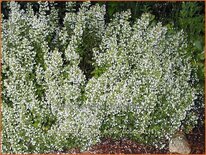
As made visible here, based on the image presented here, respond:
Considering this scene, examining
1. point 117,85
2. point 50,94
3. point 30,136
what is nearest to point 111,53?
point 117,85

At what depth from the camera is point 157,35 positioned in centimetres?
518

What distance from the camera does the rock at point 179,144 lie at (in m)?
5.18

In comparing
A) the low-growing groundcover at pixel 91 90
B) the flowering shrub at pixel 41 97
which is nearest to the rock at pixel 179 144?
the low-growing groundcover at pixel 91 90

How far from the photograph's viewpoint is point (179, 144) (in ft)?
17.2

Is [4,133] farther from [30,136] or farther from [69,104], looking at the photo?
[69,104]

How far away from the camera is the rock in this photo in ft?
17.0

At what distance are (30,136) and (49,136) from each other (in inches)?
6.8

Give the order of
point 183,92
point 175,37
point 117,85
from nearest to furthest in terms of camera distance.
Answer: point 117,85
point 183,92
point 175,37

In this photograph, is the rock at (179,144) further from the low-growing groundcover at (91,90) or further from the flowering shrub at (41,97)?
the flowering shrub at (41,97)

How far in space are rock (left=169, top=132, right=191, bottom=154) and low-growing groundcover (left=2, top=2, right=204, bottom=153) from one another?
0.29 feet

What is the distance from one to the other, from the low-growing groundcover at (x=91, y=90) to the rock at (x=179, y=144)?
87 millimetres

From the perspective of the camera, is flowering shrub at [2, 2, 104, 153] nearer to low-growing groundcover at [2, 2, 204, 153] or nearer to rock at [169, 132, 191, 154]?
low-growing groundcover at [2, 2, 204, 153]

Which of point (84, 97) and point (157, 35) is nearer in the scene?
point (84, 97)

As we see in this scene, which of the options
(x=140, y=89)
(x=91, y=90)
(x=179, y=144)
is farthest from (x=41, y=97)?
(x=179, y=144)
